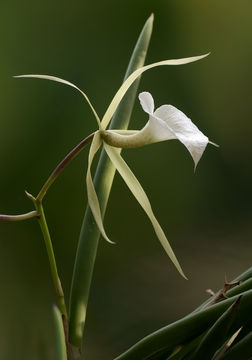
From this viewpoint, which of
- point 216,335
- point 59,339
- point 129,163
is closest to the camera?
point 216,335

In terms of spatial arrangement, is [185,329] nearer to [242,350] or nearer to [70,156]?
[242,350]

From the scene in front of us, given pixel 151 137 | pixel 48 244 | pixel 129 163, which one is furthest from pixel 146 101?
pixel 129 163

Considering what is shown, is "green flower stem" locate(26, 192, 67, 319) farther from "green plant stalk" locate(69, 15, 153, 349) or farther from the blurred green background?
the blurred green background

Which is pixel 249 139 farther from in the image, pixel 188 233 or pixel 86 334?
pixel 86 334

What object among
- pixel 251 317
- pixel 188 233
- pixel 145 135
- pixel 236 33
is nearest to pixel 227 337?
pixel 251 317

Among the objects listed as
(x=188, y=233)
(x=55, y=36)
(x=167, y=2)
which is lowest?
(x=188, y=233)
